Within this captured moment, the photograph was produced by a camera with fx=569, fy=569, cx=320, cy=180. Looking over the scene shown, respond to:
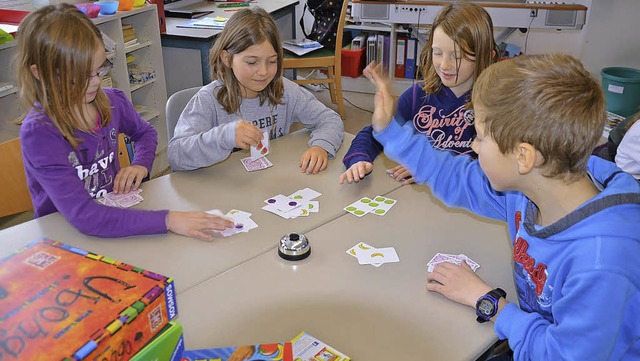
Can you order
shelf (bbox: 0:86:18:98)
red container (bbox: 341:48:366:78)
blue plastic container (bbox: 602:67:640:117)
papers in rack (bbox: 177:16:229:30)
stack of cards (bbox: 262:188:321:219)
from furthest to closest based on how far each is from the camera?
red container (bbox: 341:48:366:78) → blue plastic container (bbox: 602:67:640:117) → papers in rack (bbox: 177:16:229:30) → shelf (bbox: 0:86:18:98) → stack of cards (bbox: 262:188:321:219)

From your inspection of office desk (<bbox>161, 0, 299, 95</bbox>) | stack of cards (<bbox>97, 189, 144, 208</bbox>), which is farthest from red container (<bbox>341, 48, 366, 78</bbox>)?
stack of cards (<bbox>97, 189, 144, 208</bbox>)

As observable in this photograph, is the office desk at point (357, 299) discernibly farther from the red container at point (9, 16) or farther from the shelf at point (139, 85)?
the shelf at point (139, 85)

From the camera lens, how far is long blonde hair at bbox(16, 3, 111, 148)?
1554 mm

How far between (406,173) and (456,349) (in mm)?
836

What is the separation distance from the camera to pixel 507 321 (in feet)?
3.86

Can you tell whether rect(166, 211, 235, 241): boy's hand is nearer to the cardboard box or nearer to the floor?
the cardboard box

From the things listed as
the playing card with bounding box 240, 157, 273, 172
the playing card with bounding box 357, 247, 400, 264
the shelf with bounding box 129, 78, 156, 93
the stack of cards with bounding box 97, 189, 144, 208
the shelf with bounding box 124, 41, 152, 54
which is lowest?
the shelf with bounding box 129, 78, 156, 93

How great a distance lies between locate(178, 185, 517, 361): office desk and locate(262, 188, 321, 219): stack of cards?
0.10 meters

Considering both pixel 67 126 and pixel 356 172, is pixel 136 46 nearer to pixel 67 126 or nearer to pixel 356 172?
pixel 67 126

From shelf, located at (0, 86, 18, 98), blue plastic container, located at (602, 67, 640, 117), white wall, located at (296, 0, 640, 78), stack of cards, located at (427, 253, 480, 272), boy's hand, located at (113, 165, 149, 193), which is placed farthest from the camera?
white wall, located at (296, 0, 640, 78)

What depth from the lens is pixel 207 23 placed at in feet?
13.7

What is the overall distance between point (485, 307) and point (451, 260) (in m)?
0.22

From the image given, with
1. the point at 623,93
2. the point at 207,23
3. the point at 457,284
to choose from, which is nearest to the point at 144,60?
the point at 207,23

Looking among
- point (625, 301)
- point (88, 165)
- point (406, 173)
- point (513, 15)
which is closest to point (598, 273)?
point (625, 301)
